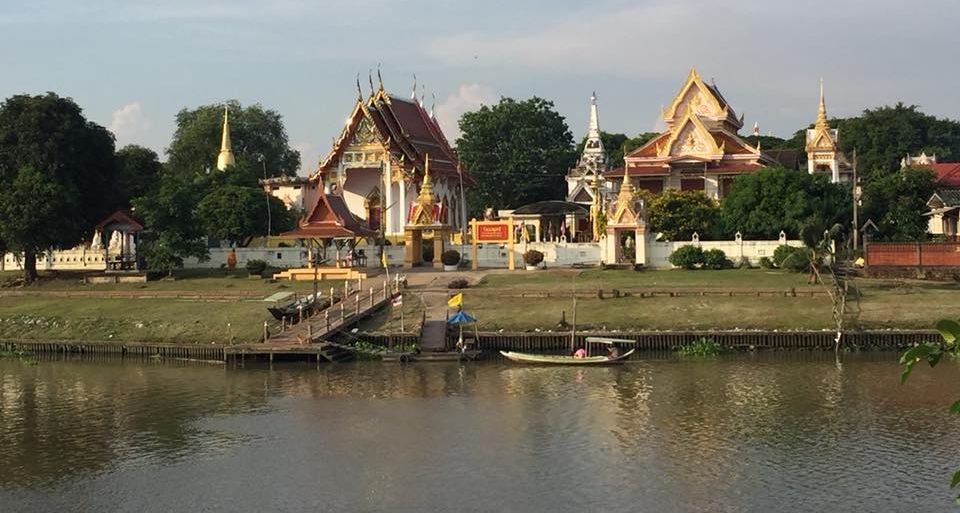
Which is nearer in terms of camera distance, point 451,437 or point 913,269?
point 451,437

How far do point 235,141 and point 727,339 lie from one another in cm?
6351

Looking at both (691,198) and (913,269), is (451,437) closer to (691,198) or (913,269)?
(913,269)

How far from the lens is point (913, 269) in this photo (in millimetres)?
Answer: 46375

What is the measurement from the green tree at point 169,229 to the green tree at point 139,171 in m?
11.7

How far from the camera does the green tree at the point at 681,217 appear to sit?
56219 mm

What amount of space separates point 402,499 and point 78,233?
37.3 meters

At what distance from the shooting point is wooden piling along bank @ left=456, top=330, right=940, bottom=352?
38250mm

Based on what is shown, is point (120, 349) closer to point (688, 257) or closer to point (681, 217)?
point (688, 257)

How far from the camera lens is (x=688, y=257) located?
51.5 m

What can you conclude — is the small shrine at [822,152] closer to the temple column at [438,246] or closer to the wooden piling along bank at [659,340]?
the temple column at [438,246]

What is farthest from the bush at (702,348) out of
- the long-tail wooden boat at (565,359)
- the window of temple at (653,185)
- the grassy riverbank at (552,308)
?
the window of temple at (653,185)

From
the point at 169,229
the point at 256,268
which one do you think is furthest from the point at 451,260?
the point at 169,229

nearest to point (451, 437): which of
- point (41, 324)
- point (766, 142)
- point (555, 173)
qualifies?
point (41, 324)

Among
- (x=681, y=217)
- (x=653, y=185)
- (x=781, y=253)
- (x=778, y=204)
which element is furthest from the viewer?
(x=653, y=185)
